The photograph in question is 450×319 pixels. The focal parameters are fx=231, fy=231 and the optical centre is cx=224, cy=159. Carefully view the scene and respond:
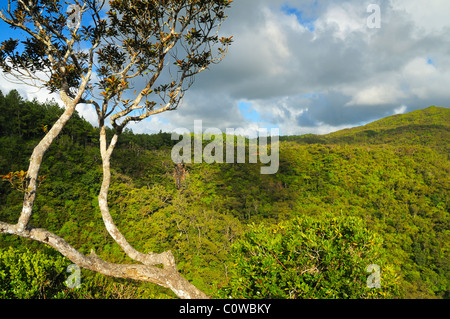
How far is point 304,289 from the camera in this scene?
4.29m

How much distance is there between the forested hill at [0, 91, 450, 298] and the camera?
4816mm

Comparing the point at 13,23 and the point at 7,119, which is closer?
the point at 13,23

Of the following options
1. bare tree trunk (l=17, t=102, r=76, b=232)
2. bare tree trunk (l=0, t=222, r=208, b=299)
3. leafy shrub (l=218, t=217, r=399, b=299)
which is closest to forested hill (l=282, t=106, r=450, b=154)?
leafy shrub (l=218, t=217, r=399, b=299)

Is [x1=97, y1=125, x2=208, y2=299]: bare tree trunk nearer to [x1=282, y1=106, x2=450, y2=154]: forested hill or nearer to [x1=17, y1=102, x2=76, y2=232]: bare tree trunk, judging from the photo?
[x1=17, y1=102, x2=76, y2=232]: bare tree trunk

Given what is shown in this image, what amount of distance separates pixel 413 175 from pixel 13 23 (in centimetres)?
9264

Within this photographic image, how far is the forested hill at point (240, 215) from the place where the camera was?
190 inches

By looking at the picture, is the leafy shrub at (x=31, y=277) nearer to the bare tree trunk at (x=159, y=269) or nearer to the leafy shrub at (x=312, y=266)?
the bare tree trunk at (x=159, y=269)

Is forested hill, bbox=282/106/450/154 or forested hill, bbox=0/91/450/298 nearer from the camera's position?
forested hill, bbox=0/91/450/298

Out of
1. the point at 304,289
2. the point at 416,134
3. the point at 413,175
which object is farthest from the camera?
the point at 416,134

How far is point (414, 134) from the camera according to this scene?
138 m

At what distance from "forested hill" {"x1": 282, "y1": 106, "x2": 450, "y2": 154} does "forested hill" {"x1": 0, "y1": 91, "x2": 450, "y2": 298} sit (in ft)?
191
